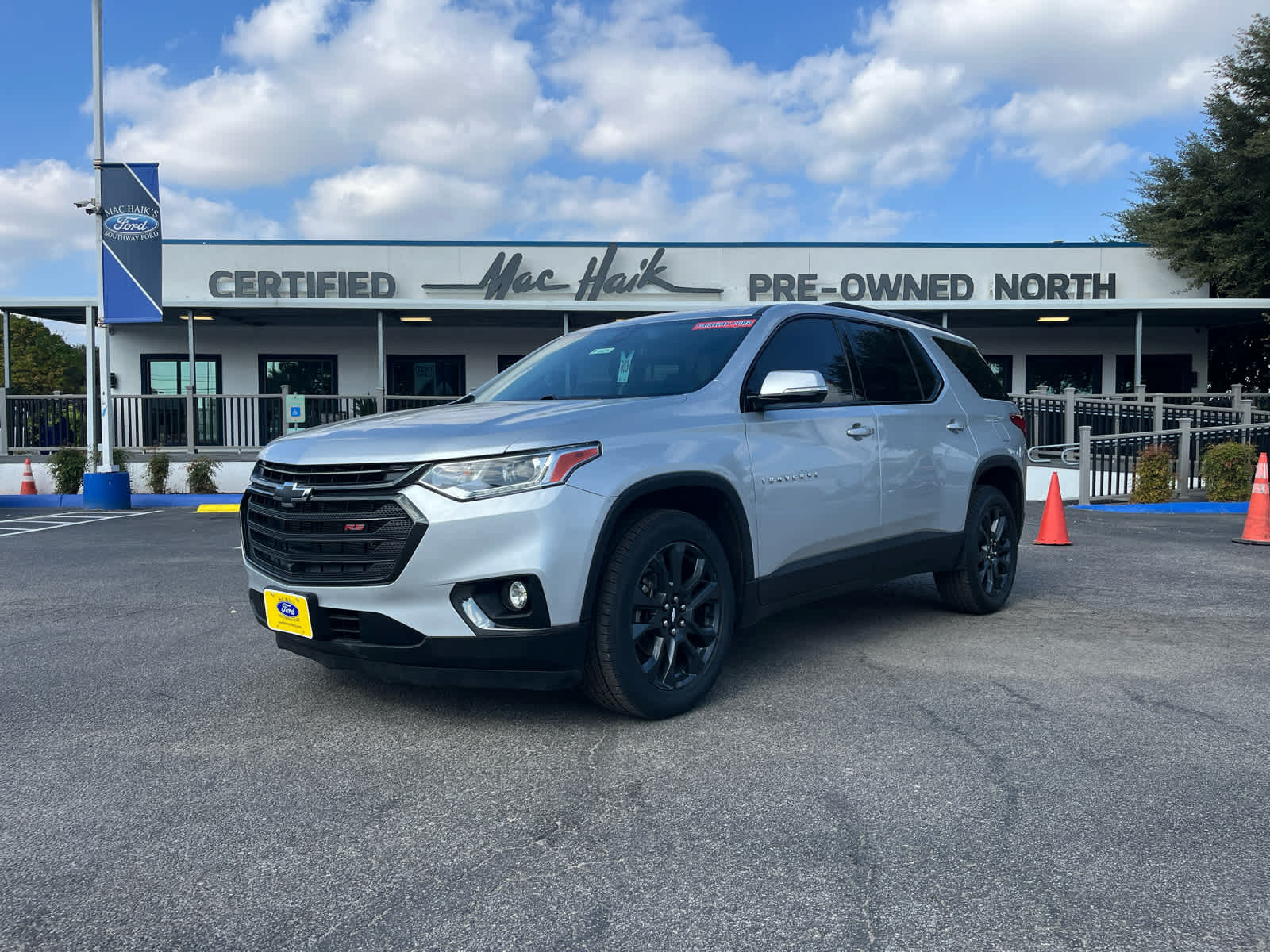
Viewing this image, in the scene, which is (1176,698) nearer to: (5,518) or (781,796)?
(781,796)

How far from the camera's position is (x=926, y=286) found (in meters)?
22.3

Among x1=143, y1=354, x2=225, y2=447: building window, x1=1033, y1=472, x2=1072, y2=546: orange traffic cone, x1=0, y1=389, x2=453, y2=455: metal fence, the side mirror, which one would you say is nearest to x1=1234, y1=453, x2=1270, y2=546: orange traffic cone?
A: x1=1033, y1=472, x2=1072, y2=546: orange traffic cone

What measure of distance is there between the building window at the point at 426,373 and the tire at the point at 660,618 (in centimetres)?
1977

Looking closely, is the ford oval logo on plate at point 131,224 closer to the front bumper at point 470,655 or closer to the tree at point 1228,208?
the front bumper at point 470,655

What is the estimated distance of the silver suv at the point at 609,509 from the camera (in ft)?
11.5

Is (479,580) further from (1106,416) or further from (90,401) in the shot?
(90,401)

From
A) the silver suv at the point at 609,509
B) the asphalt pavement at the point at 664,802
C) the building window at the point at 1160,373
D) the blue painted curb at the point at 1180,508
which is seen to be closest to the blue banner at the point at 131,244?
the asphalt pavement at the point at 664,802

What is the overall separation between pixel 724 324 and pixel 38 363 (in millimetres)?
68972

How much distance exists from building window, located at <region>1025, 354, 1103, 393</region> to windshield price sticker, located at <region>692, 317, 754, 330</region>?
20.8 metres

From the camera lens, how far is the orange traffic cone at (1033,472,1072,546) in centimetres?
965

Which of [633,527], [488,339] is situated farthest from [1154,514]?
[488,339]

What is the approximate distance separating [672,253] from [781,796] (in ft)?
66.1

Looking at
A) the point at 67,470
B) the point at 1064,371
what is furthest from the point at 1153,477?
the point at 67,470

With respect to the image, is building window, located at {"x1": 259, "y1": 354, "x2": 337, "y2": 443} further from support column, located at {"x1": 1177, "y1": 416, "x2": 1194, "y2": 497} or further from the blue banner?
support column, located at {"x1": 1177, "y1": 416, "x2": 1194, "y2": 497}
